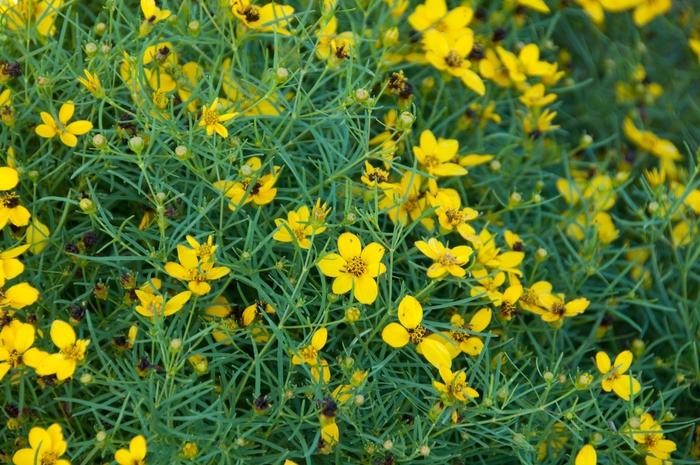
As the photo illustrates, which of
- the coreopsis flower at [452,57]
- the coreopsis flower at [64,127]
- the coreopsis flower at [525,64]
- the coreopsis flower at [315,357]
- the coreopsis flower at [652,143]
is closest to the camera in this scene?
the coreopsis flower at [315,357]

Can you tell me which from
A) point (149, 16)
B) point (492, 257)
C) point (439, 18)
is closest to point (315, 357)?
point (492, 257)

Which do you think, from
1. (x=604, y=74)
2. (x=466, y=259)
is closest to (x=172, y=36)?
(x=466, y=259)

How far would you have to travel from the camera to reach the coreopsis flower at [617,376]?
130 centimetres

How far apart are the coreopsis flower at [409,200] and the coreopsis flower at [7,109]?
58 centimetres

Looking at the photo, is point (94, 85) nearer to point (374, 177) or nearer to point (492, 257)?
point (374, 177)

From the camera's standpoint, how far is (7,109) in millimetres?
1304

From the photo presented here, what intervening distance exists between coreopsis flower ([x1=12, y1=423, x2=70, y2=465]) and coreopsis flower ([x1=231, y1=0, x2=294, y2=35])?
25.8 inches

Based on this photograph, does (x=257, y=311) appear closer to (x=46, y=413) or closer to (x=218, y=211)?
(x=218, y=211)

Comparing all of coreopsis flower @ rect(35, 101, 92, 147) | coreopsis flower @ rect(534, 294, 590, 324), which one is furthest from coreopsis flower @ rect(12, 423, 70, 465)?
coreopsis flower @ rect(534, 294, 590, 324)

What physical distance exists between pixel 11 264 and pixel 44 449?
0.27 metres

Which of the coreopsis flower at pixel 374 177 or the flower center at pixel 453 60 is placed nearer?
the coreopsis flower at pixel 374 177

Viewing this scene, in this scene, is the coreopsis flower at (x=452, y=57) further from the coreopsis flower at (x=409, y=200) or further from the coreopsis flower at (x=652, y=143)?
the coreopsis flower at (x=652, y=143)

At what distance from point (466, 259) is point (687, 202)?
65 cm

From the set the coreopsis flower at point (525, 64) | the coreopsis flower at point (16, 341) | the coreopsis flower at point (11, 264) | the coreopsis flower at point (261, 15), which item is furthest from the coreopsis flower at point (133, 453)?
the coreopsis flower at point (525, 64)
